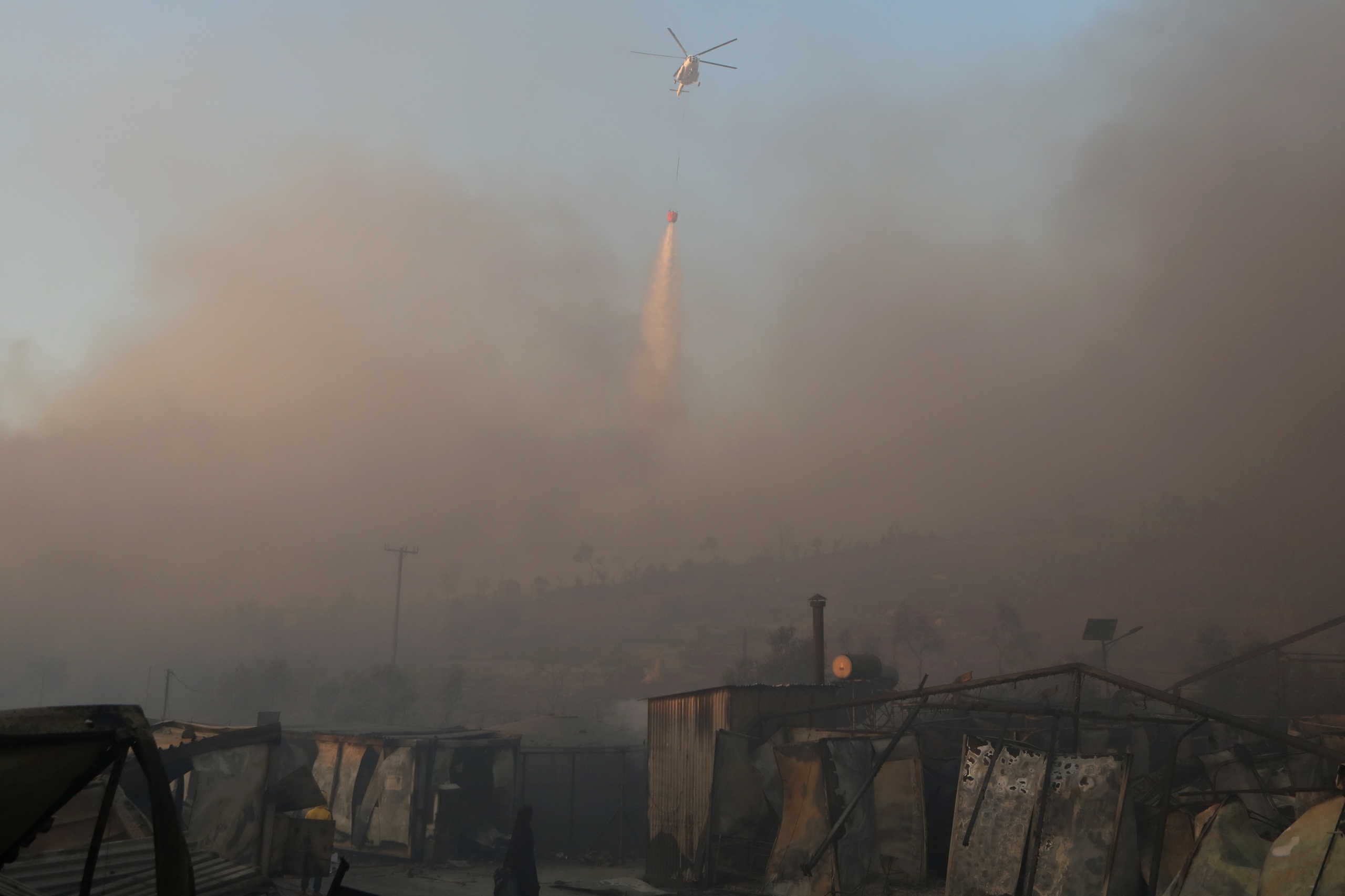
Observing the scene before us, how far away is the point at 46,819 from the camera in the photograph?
4102mm

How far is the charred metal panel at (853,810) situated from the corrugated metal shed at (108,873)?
44.9 ft

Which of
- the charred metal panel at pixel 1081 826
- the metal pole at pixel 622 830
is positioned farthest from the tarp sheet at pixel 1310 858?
the metal pole at pixel 622 830

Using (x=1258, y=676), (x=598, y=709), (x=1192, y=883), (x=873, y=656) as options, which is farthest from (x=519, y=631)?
(x=1192, y=883)

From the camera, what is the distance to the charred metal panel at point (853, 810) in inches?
810

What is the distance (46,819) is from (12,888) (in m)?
3.44

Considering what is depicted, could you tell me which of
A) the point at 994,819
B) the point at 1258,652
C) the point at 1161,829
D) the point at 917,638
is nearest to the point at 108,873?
the point at 994,819

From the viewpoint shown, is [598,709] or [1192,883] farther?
[598,709]

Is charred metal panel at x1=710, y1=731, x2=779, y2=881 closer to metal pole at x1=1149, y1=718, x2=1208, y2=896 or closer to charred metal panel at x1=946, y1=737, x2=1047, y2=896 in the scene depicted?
charred metal panel at x1=946, y1=737, x2=1047, y2=896

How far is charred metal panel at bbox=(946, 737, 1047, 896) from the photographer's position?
18.2 metres

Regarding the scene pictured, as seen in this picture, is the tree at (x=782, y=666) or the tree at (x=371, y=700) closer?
the tree at (x=782, y=666)

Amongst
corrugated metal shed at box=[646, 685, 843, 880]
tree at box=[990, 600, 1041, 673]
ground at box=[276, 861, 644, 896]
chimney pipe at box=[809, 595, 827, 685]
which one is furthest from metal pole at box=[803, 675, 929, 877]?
tree at box=[990, 600, 1041, 673]

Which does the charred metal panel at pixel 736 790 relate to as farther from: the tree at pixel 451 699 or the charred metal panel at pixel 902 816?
the tree at pixel 451 699

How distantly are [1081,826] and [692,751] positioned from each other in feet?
A: 34.4

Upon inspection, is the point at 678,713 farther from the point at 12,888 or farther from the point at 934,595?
the point at 934,595
